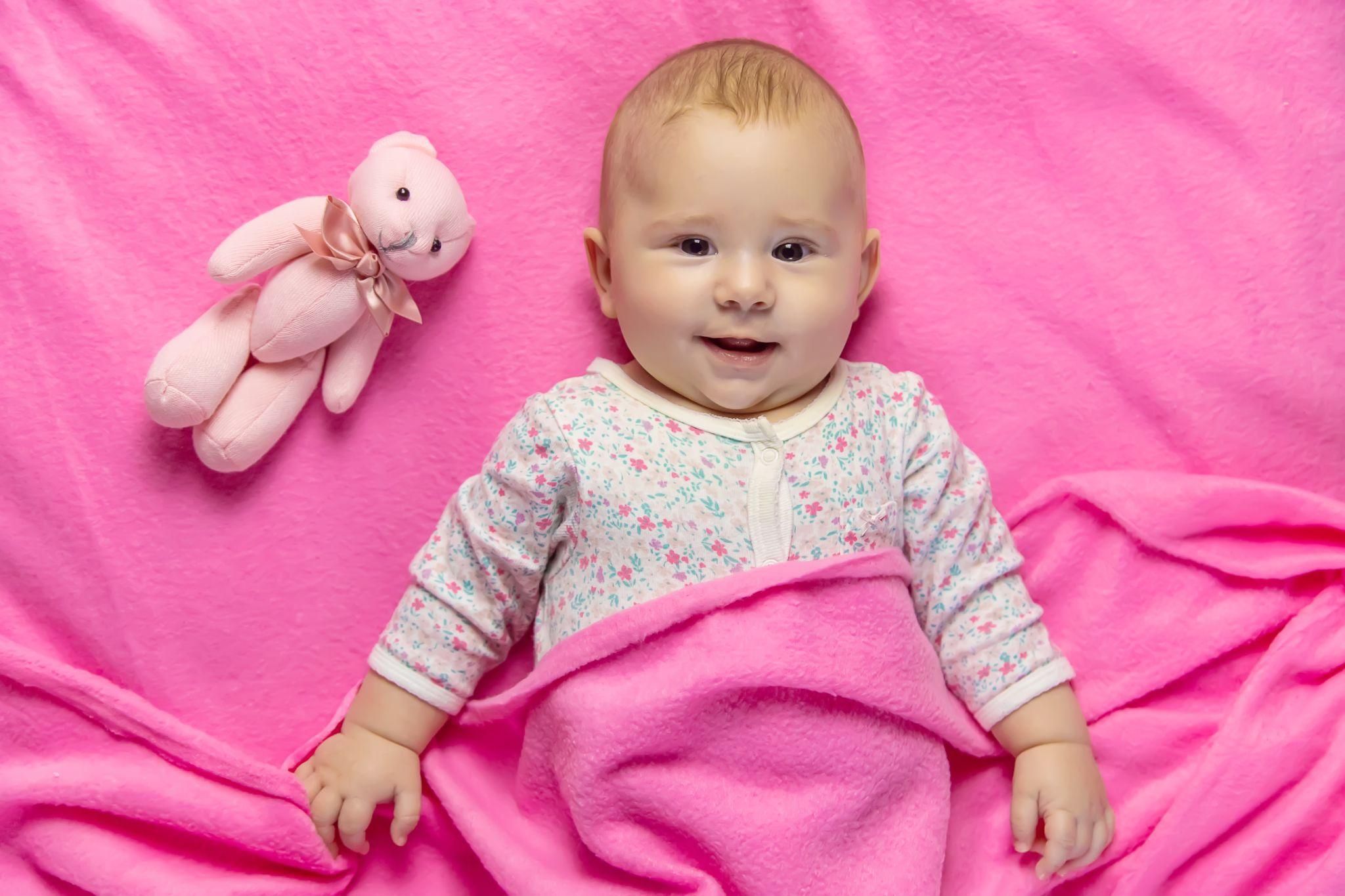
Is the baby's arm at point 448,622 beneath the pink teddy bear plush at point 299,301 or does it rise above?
beneath

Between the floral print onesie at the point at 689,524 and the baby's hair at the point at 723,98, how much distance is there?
212 millimetres

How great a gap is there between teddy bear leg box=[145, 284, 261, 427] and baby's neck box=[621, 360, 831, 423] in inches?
15.1

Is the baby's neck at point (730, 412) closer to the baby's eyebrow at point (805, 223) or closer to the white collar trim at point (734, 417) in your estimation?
the white collar trim at point (734, 417)

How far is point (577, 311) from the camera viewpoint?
4.48ft

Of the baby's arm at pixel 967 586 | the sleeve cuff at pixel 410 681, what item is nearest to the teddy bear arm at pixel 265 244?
the sleeve cuff at pixel 410 681

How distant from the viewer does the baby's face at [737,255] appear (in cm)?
116

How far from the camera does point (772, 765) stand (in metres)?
1.15

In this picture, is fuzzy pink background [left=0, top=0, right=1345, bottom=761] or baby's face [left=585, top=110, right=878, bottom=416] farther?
fuzzy pink background [left=0, top=0, right=1345, bottom=761]

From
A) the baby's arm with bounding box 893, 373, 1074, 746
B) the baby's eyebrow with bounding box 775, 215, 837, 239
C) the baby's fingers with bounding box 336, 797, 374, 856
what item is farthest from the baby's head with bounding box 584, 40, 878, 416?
the baby's fingers with bounding box 336, 797, 374, 856

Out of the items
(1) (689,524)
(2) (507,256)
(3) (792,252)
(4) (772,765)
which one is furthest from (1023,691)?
(2) (507,256)

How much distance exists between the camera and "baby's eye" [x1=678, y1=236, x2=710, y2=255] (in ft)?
3.92

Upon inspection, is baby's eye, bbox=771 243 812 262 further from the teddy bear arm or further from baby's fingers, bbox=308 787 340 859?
baby's fingers, bbox=308 787 340 859

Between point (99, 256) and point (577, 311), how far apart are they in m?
0.49

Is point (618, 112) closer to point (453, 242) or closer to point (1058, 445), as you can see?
point (453, 242)
